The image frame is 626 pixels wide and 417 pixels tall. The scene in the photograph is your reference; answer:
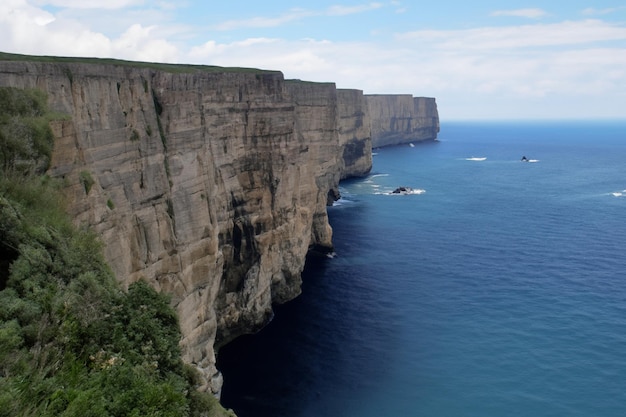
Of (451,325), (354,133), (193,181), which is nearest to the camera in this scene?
(193,181)

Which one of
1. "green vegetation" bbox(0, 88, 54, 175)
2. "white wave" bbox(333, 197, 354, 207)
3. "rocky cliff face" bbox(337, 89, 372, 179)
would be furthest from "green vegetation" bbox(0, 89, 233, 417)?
"rocky cliff face" bbox(337, 89, 372, 179)

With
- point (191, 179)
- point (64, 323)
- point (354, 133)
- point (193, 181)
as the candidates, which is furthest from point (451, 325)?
point (354, 133)

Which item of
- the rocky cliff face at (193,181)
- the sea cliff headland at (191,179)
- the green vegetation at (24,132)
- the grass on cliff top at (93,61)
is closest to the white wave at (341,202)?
the rocky cliff face at (193,181)

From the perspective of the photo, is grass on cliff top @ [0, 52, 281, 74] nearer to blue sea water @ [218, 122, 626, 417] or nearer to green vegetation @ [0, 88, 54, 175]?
green vegetation @ [0, 88, 54, 175]

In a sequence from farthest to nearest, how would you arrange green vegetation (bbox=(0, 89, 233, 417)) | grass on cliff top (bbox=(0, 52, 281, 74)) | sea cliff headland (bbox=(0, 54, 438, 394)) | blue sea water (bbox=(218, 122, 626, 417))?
1. blue sea water (bbox=(218, 122, 626, 417))
2. grass on cliff top (bbox=(0, 52, 281, 74))
3. sea cliff headland (bbox=(0, 54, 438, 394))
4. green vegetation (bbox=(0, 89, 233, 417))

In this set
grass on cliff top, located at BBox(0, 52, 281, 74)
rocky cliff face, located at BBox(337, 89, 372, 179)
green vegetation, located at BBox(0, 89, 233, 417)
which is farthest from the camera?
rocky cliff face, located at BBox(337, 89, 372, 179)

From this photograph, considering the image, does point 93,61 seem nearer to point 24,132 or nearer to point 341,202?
point 24,132

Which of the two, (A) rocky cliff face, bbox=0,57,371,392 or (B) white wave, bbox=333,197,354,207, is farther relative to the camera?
(B) white wave, bbox=333,197,354,207
